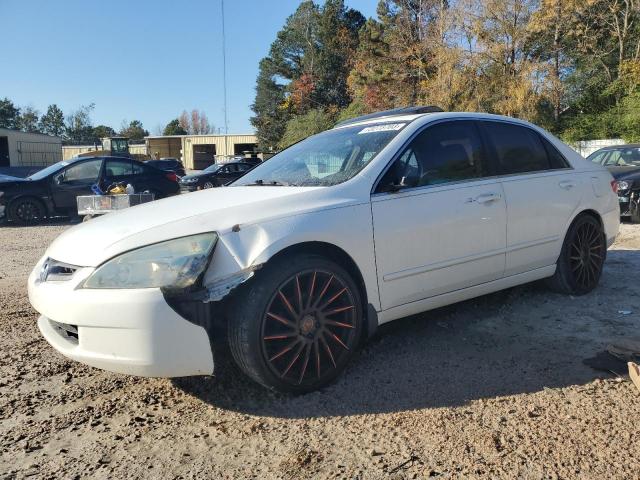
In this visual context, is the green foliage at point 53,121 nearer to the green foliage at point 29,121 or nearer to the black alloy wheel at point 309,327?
the green foliage at point 29,121

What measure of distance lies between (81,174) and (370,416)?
1134 centimetres

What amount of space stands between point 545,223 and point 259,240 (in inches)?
103

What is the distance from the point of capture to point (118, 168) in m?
12.6

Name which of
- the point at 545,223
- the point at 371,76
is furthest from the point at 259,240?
the point at 371,76

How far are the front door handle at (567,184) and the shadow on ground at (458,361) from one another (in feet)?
3.19

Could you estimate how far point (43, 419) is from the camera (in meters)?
2.84

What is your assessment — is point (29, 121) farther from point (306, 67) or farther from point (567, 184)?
point (567, 184)

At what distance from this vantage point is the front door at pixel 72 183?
12148mm

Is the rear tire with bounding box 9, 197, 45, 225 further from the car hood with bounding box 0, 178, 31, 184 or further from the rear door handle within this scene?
the rear door handle

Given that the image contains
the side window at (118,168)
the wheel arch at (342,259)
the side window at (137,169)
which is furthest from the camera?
the side window at (137,169)

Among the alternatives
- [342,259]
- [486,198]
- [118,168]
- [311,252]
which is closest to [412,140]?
[486,198]

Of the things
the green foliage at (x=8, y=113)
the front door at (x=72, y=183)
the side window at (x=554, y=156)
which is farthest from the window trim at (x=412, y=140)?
the green foliage at (x=8, y=113)

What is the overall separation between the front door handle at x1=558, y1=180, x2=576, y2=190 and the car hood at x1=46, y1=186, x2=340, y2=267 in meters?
2.30

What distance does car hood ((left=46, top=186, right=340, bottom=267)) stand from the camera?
2795 mm
